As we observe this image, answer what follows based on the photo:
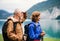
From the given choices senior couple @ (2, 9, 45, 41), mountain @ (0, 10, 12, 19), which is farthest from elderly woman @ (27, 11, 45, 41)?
mountain @ (0, 10, 12, 19)

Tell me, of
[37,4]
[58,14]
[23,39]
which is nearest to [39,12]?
[37,4]

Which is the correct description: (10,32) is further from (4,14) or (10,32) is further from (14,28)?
(4,14)

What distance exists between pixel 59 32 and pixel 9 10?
0.56m

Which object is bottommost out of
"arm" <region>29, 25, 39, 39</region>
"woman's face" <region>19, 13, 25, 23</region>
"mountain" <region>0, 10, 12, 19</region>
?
"arm" <region>29, 25, 39, 39</region>

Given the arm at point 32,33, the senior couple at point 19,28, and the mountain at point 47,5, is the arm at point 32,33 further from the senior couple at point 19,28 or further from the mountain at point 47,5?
the mountain at point 47,5

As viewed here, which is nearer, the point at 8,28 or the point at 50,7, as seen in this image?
the point at 8,28

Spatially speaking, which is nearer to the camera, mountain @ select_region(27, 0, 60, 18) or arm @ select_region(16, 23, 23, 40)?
arm @ select_region(16, 23, 23, 40)

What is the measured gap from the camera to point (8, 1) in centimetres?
179

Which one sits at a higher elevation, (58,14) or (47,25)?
(58,14)

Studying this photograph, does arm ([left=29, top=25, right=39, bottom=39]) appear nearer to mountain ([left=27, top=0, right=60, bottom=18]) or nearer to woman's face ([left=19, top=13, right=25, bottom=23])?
woman's face ([left=19, top=13, right=25, bottom=23])

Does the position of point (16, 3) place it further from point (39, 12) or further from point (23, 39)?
point (23, 39)

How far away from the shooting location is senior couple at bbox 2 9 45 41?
167 centimetres

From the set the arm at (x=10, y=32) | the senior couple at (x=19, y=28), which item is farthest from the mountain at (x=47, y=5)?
the arm at (x=10, y=32)

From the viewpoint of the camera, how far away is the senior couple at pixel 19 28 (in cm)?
167
